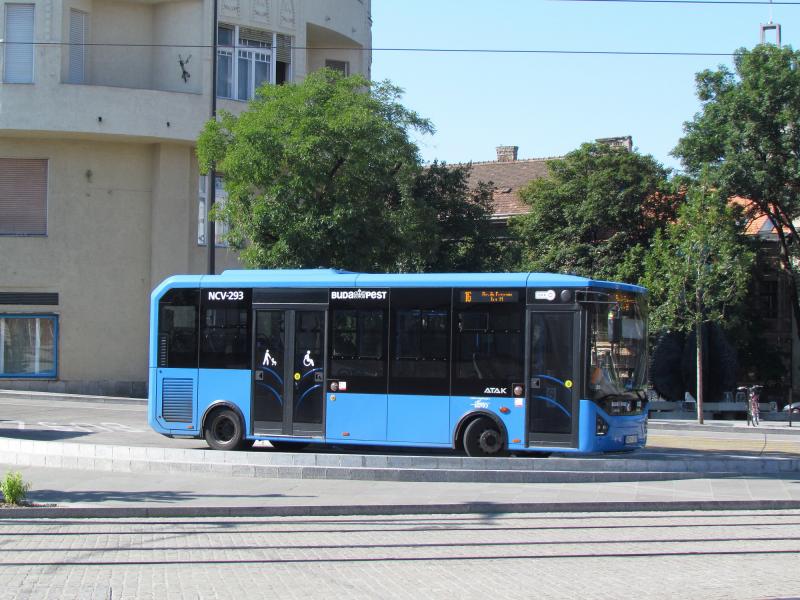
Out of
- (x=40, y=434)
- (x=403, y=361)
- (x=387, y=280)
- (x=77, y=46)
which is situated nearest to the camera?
(x=403, y=361)

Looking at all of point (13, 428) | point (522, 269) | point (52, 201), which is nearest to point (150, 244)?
point (52, 201)

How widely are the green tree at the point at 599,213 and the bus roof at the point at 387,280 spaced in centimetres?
2409

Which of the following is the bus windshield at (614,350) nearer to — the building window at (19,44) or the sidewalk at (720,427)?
the sidewalk at (720,427)

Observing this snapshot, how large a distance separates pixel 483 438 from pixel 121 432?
8917mm

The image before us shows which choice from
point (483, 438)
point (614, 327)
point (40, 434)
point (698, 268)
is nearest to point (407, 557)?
point (483, 438)

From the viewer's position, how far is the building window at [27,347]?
33469 millimetres

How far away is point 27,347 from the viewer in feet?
110

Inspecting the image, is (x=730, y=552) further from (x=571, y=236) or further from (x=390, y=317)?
(x=571, y=236)

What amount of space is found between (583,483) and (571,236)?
28.8 meters

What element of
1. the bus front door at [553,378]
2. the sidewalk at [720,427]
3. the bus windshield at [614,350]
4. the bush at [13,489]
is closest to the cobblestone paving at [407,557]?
the bush at [13,489]

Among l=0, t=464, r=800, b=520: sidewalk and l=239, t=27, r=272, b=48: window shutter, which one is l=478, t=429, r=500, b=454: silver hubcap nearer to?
l=0, t=464, r=800, b=520: sidewalk

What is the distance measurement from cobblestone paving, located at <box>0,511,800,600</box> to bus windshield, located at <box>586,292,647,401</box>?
11.2 feet

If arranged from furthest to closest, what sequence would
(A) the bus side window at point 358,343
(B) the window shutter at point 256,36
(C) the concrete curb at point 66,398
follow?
(B) the window shutter at point 256,36 → (C) the concrete curb at point 66,398 → (A) the bus side window at point 358,343

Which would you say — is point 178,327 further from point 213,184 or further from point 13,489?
point 213,184
